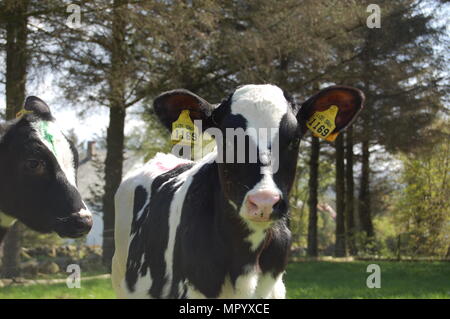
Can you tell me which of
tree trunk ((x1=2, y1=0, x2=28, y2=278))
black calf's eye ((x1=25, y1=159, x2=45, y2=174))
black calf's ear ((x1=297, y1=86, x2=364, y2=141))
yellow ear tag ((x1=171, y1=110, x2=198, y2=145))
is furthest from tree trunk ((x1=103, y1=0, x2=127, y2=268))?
black calf's ear ((x1=297, y1=86, x2=364, y2=141))

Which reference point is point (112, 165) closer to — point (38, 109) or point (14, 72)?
point (14, 72)

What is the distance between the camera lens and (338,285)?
1070 centimetres

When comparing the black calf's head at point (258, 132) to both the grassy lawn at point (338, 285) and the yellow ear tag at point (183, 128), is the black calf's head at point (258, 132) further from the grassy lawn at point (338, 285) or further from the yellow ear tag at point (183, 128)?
the grassy lawn at point (338, 285)

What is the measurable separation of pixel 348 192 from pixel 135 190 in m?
16.8

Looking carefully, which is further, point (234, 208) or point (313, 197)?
point (313, 197)

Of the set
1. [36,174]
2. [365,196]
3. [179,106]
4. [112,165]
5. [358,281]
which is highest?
[112,165]

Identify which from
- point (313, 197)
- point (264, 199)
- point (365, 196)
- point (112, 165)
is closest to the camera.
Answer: point (264, 199)

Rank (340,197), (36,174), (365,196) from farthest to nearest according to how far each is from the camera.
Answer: (365,196), (340,197), (36,174)

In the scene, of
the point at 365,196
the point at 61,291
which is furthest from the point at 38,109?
the point at 365,196

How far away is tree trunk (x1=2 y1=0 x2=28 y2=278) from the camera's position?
9961 mm

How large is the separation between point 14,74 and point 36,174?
7.29m

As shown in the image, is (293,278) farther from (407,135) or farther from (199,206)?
(199,206)

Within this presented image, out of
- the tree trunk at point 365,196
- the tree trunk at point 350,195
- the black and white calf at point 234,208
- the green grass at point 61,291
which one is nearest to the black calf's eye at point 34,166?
A: the black and white calf at point 234,208

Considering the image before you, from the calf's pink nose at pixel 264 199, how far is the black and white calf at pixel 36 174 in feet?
5.02
